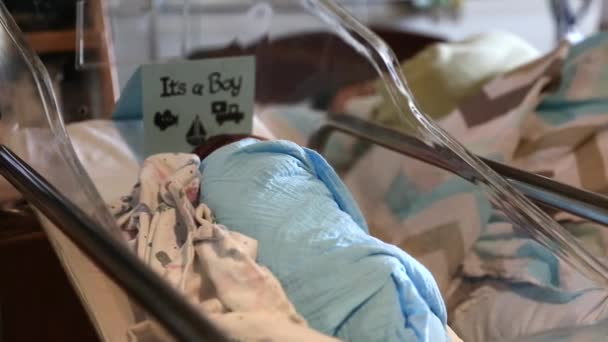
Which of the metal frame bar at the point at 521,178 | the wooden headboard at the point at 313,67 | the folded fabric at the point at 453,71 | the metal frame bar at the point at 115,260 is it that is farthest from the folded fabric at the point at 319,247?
the wooden headboard at the point at 313,67

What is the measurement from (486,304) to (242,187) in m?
0.38

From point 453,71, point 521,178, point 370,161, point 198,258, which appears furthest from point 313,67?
point 198,258

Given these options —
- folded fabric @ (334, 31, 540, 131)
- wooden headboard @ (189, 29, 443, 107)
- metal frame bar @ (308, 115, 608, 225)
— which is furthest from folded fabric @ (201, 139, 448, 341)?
wooden headboard @ (189, 29, 443, 107)

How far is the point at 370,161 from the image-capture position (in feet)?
4.38

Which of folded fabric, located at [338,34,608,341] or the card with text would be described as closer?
folded fabric, located at [338,34,608,341]

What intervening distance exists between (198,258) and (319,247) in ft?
0.41

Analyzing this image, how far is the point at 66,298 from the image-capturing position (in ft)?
3.39

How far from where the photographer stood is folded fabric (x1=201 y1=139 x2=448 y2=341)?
2.06 feet

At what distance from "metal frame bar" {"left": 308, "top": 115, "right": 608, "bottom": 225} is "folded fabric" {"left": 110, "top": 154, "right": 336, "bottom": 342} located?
36cm

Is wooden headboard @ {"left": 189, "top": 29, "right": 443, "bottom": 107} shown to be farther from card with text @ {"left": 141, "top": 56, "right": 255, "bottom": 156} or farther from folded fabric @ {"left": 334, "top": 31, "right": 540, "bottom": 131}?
card with text @ {"left": 141, "top": 56, "right": 255, "bottom": 156}

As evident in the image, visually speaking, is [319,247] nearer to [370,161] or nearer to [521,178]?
[521,178]

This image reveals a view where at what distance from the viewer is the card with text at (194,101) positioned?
1.00 m

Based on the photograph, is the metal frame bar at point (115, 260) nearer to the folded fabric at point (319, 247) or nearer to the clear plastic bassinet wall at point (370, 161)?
the clear plastic bassinet wall at point (370, 161)

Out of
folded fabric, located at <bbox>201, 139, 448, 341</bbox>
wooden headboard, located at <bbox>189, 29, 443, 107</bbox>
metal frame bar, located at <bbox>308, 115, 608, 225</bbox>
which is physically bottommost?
wooden headboard, located at <bbox>189, 29, 443, 107</bbox>
